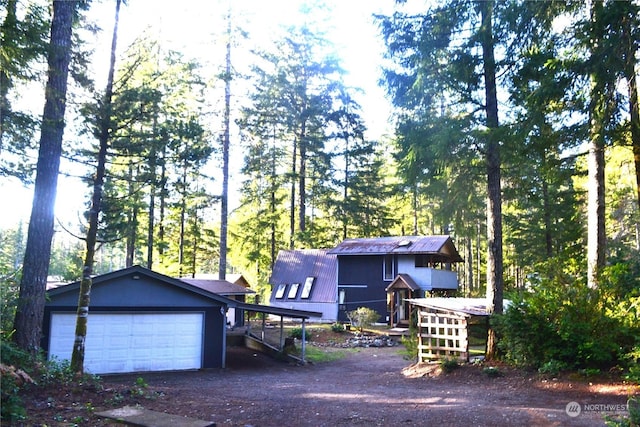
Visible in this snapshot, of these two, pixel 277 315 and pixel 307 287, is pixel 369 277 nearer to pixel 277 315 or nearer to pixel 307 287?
pixel 307 287

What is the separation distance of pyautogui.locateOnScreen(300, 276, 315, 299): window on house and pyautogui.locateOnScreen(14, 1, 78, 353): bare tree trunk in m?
21.3

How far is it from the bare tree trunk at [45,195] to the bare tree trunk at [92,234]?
76 centimetres

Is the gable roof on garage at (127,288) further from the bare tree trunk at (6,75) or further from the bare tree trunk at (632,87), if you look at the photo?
the bare tree trunk at (632,87)

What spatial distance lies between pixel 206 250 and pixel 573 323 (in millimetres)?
26870

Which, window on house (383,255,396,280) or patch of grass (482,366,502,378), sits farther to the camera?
window on house (383,255,396,280)

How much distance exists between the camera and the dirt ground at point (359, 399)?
7.17 m

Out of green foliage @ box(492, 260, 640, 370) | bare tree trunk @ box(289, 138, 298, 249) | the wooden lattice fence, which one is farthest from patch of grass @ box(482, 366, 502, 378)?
bare tree trunk @ box(289, 138, 298, 249)

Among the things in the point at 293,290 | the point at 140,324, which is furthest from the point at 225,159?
the point at 140,324

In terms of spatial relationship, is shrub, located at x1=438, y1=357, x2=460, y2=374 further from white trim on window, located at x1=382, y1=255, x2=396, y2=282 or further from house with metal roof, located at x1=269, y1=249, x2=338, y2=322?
house with metal roof, located at x1=269, y1=249, x2=338, y2=322

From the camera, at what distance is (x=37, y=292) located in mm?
9648

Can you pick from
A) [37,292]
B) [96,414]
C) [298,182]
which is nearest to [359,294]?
[298,182]

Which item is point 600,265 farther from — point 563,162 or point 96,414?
point 96,414

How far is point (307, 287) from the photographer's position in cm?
3059
